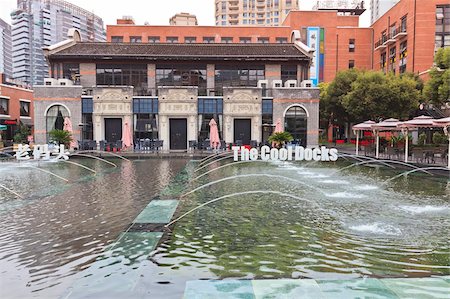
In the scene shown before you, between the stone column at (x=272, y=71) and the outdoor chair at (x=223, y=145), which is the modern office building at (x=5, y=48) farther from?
the outdoor chair at (x=223, y=145)

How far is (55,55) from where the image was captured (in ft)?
124

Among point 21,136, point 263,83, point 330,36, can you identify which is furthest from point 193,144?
point 330,36

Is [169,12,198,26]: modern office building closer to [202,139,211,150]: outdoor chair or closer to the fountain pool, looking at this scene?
[202,139,211,150]: outdoor chair

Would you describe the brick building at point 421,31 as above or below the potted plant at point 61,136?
above

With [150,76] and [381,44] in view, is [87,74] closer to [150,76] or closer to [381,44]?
[150,76]

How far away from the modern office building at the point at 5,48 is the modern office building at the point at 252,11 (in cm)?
7251

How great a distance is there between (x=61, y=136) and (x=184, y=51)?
52.3 ft

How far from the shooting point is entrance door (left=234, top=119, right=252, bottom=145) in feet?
124

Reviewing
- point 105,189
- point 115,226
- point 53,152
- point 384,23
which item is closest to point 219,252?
point 115,226

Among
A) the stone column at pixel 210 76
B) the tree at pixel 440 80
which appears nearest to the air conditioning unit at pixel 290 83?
the stone column at pixel 210 76

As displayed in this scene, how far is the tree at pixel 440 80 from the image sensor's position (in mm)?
28656

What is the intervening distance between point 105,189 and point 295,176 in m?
8.66

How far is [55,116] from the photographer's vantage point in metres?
36.8

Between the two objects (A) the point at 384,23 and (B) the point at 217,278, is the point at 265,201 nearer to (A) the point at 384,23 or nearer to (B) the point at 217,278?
(B) the point at 217,278
